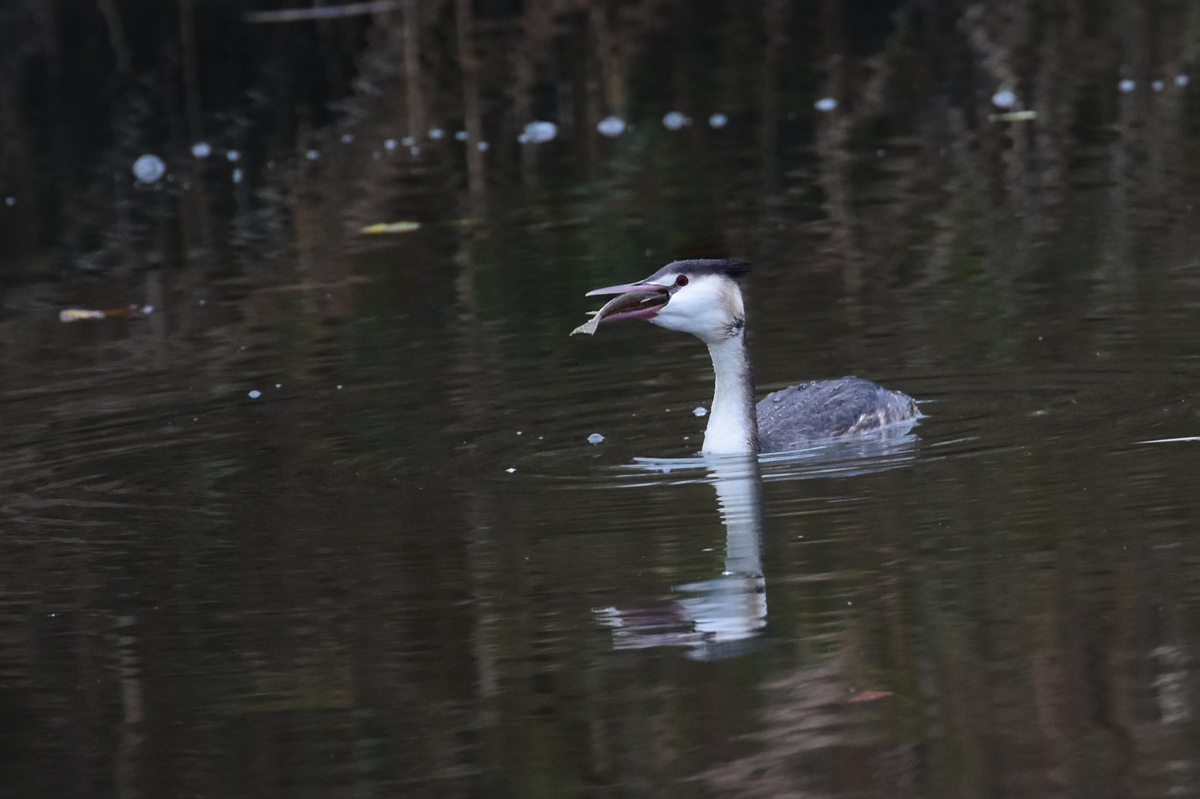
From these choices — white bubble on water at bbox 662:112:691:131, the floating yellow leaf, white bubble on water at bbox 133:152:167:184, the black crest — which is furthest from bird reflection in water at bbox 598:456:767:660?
white bubble on water at bbox 133:152:167:184

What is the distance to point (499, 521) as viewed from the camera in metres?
8.05

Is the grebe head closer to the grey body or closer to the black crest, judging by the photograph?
the black crest

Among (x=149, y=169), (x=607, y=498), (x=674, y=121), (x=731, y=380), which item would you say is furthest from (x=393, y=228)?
(x=607, y=498)

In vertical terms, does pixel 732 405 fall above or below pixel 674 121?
below

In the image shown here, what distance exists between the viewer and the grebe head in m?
8.95

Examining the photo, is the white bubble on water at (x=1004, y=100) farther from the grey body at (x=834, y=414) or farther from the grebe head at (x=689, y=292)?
the grebe head at (x=689, y=292)

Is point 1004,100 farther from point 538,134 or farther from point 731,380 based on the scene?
point 731,380

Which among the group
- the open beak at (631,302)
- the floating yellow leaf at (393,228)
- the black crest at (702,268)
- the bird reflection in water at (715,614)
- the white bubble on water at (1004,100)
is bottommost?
the bird reflection in water at (715,614)

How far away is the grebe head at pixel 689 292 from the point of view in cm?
895

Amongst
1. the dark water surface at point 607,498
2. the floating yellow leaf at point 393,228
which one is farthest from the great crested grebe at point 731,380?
the floating yellow leaf at point 393,228

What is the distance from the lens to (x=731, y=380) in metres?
9.10

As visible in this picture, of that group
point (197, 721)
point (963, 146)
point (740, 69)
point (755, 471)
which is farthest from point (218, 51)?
point (197, 721)

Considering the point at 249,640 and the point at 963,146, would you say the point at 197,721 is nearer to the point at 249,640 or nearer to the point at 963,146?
the point at 249,640

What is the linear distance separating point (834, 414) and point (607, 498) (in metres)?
1.49
